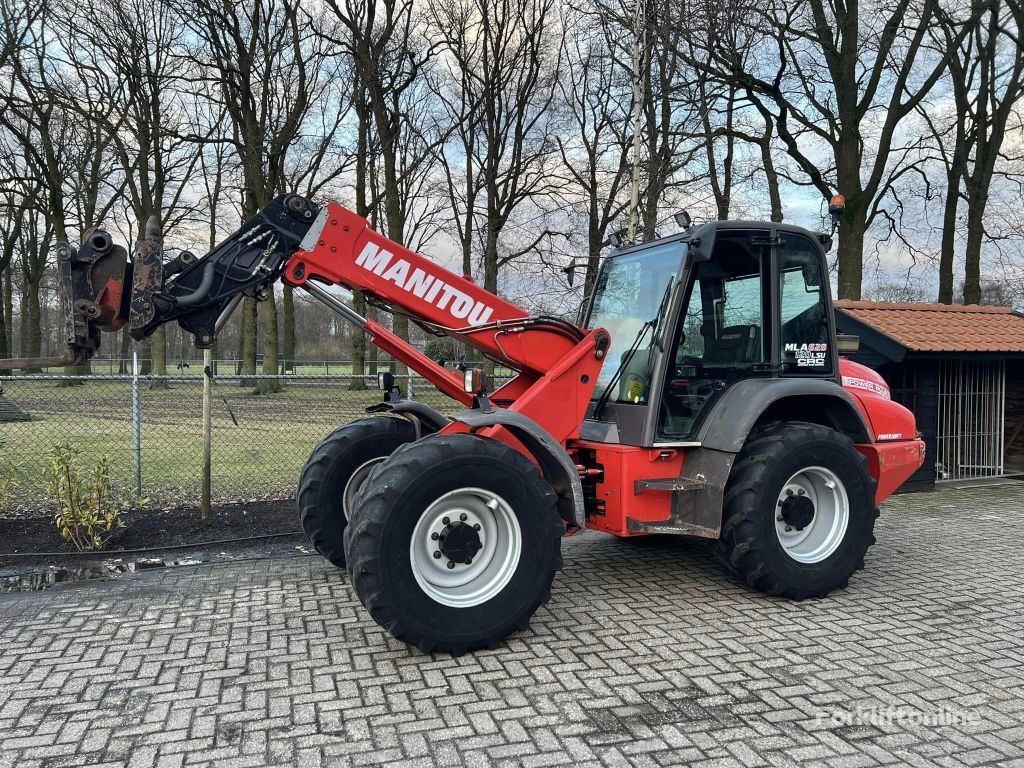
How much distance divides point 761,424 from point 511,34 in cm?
1891

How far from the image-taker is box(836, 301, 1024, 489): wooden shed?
891 cm

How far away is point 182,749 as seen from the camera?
119 inches

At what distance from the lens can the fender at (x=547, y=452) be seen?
4.30m

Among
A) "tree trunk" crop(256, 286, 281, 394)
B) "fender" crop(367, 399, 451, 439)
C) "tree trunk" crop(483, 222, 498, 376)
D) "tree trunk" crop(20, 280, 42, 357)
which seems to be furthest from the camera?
"tree trunk" crop(20, 280, 42, 357)

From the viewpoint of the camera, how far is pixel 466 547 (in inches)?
159

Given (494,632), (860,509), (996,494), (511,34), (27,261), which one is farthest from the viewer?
(27,261)

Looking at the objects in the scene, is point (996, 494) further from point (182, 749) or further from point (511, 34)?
point (511, 34)

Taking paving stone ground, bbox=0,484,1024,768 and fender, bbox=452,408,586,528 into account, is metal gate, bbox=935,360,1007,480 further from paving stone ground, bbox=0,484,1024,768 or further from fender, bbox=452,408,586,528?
fender, bbox=452,408,586,528

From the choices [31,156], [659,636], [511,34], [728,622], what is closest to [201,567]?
[659,636]

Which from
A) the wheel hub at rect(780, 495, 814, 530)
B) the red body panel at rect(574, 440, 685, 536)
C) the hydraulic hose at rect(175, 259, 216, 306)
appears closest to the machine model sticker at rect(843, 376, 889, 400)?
the wheel hub at rect(780, 495, 814, 530)

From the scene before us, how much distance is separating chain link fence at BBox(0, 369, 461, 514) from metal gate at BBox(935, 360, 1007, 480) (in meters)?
6.89

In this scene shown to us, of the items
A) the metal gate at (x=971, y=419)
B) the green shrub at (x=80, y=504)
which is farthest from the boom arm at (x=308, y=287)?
the metal gate at (x=971, y=419)

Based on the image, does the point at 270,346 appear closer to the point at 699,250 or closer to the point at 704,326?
the point at 704,326

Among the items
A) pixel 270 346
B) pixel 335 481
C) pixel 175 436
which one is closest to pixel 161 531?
pixel 335 481
